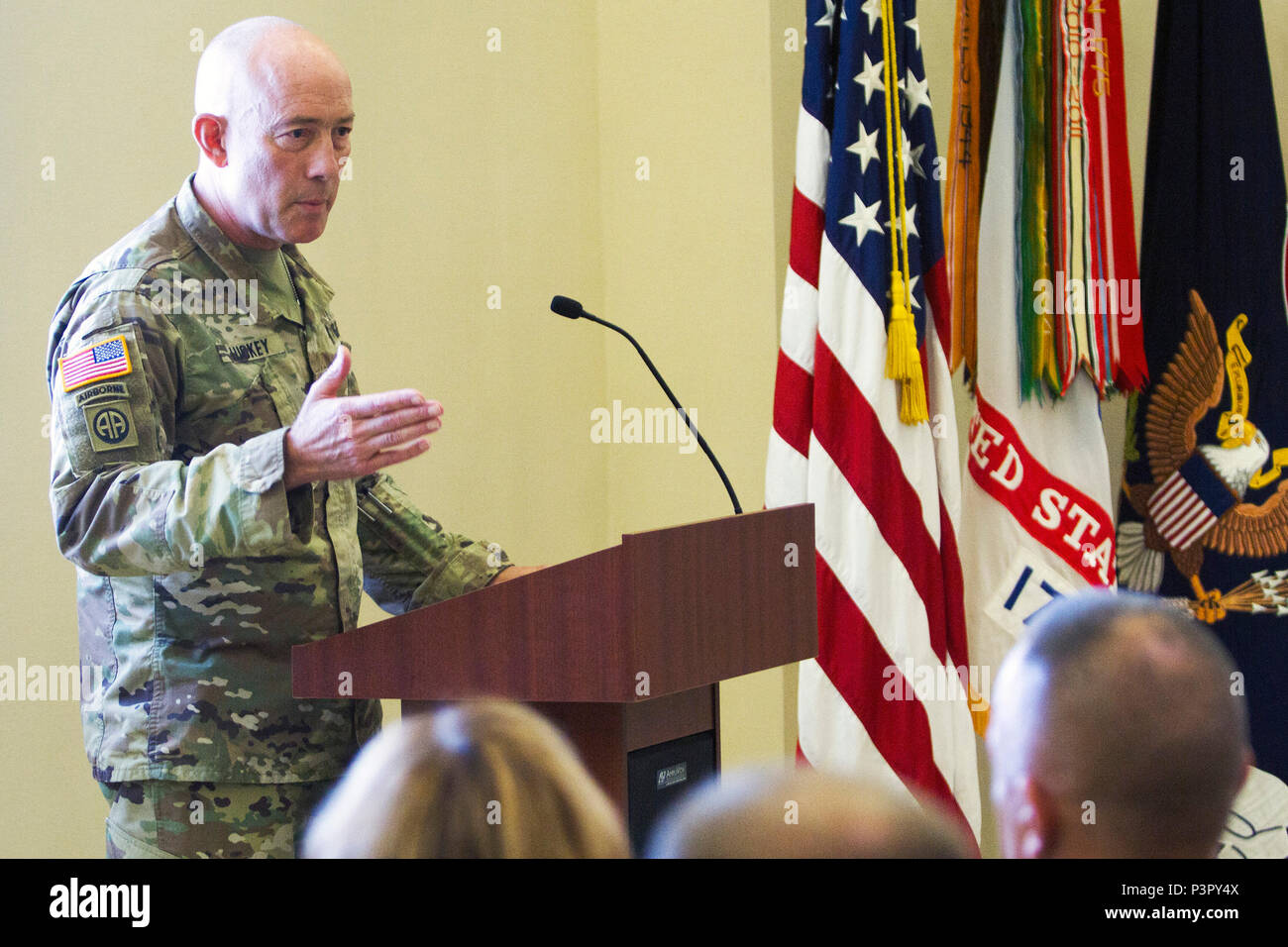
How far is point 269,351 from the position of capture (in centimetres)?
199

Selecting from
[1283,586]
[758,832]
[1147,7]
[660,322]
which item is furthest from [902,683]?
[758,832]

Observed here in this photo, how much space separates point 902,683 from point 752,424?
123 cm

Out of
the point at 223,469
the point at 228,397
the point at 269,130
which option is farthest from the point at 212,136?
the point at 223,469

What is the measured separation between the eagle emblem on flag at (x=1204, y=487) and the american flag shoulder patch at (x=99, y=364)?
7.90 feet

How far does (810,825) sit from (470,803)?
23 cm

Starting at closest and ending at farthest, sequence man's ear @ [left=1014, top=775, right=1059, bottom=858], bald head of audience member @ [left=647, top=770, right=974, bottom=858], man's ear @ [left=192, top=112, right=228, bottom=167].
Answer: bald head of audience member @ [left=647, top=770, right=974, bottom=858] → man's ear @ [left=1014, top=775, right=1059, bottom=858] → man's ear @ [left=192, top=112, right=228, bottom=167]

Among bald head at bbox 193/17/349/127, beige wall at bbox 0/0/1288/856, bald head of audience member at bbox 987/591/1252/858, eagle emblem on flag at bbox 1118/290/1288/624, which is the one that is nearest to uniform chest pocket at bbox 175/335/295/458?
bald head at bbox 193/17/349/127

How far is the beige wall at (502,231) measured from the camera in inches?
104

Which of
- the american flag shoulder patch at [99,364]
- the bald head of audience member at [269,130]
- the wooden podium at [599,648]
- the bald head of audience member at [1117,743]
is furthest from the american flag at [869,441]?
the bald head of audience member at [1117,743]

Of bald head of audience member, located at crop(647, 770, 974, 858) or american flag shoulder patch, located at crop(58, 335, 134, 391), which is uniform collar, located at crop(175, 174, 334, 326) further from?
bald head of audience member, located at crop(647, 770, 974, 858)

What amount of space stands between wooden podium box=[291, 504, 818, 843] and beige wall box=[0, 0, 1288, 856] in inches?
48.3

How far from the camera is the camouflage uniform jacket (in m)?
1.71

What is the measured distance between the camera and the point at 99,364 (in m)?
1.76
